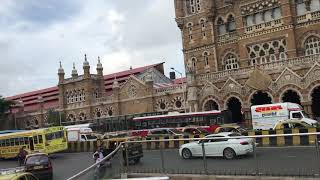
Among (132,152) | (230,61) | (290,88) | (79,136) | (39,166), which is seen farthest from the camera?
(230,61)

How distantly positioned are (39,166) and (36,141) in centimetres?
1302

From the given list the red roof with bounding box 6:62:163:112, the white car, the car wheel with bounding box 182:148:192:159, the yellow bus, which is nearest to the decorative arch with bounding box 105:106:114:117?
the red roof with bounding box 6:62:163:112

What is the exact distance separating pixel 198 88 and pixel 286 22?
423 inches

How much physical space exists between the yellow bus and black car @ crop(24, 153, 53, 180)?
1129cm

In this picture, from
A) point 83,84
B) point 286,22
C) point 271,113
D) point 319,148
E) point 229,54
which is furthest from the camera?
point 83,84

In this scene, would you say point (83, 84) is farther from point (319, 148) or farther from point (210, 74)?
point (319, 148)

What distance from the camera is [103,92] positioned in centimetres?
6450

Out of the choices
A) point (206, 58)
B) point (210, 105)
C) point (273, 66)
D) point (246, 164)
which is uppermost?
point (206, 58)

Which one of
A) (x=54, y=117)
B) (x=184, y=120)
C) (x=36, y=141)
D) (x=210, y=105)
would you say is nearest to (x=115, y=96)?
(x=54, y=117)

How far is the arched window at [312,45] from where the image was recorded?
4138 centimetres

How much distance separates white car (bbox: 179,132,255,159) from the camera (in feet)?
35.5

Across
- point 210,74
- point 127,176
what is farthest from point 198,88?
point 127,176

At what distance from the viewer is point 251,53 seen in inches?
1779

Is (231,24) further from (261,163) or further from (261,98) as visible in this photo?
(261,163)
